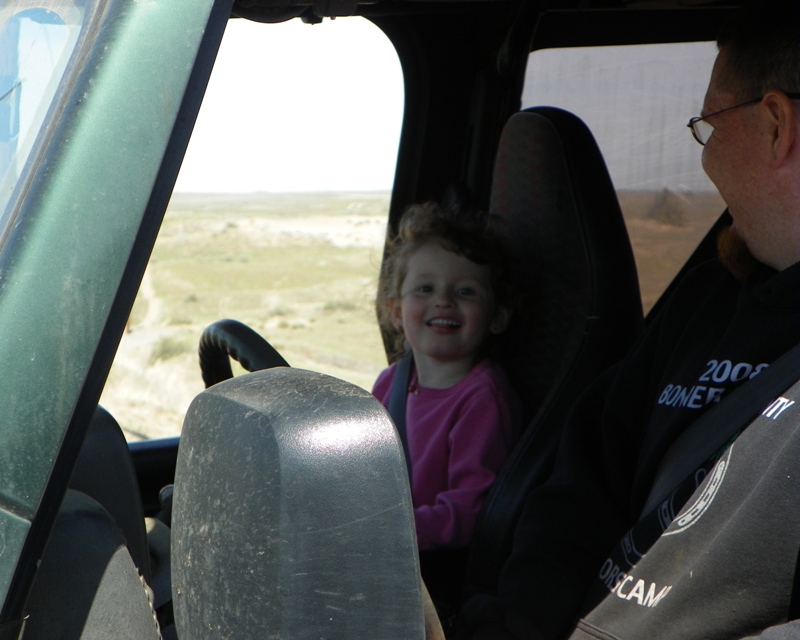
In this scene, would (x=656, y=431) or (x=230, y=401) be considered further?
(x=656, y=431)

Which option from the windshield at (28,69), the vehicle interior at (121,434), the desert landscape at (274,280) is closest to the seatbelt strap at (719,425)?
the vehicle interior at (121,434)

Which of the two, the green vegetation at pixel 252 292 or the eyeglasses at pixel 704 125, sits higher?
the eyeglasses at pixel 704 125

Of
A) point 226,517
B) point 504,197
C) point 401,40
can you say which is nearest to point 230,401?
point 226,517

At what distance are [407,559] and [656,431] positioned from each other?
968 mm

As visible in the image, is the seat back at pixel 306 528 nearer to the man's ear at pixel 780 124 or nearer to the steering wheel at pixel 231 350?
the steering wheel at pixel 231 350

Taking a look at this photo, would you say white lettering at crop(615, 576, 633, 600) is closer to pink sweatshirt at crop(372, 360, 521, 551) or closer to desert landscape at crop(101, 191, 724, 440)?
pink sweatshirt at crop(372, 360, 521, 551)

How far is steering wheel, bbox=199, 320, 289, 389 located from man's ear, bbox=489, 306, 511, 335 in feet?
2.48

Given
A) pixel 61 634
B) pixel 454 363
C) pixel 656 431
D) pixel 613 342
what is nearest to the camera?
pixel 61 634

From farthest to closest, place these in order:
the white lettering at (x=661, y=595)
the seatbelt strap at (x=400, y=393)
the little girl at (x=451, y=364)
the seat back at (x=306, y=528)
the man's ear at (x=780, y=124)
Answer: the seatbelt strap at (x=400, y=393) → the little girl at (x=451, y=364) → the man's ear at (x=780, y=124) → the white lettering at (x=661, y=595) → the seat back at (x=306, y=528)

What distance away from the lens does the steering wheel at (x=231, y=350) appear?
1287mm

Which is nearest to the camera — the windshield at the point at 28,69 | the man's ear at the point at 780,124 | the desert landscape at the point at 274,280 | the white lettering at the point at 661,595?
the windshield at the point at 28,69

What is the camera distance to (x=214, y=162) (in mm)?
18000

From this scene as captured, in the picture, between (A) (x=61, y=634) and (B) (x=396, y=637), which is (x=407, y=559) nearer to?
(B) (x=396, y=637)

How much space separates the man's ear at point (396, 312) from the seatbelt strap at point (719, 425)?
40.3 inches
